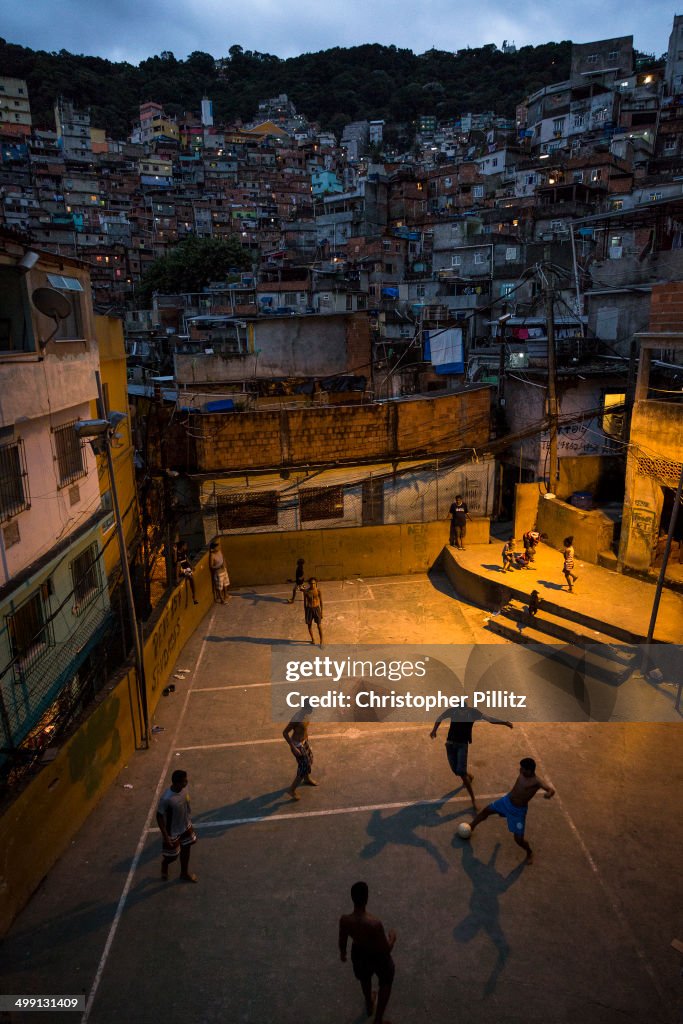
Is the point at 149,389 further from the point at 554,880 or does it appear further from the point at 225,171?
the point at 225,171

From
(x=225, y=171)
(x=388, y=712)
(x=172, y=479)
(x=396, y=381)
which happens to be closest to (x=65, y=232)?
(x=225, y=171)

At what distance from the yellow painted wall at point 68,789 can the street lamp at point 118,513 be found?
0.20m

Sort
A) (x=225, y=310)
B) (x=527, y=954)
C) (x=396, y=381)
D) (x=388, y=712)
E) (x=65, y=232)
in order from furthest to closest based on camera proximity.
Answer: (x=65, y=232)
(x=225, y=310)
(x=396, y=381)
(x=388, y=712)
(x=527, y=954)

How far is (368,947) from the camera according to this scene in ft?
18.1

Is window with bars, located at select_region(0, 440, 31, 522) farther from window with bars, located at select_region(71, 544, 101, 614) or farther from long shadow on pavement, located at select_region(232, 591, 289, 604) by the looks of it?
long shadow on pavement, located at select_region(232, 591, 289, 604)

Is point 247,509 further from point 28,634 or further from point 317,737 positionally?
point 317,737

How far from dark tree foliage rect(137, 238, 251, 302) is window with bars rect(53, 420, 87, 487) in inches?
1776

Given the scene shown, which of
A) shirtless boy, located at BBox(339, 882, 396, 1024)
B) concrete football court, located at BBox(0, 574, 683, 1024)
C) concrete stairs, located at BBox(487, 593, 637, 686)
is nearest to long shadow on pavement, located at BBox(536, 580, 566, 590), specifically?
concrete stairs, located at BBox(487, 593, 637, 686)

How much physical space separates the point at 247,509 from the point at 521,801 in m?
12.0

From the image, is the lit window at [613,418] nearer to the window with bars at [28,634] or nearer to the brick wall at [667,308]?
the brick wall at [667,308]

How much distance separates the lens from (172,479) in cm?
1750

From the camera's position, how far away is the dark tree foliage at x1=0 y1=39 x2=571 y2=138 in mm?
103938

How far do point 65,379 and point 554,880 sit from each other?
11.7 m

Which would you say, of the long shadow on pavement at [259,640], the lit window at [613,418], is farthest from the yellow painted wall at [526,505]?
the long shadow on pavement at [259,640]
